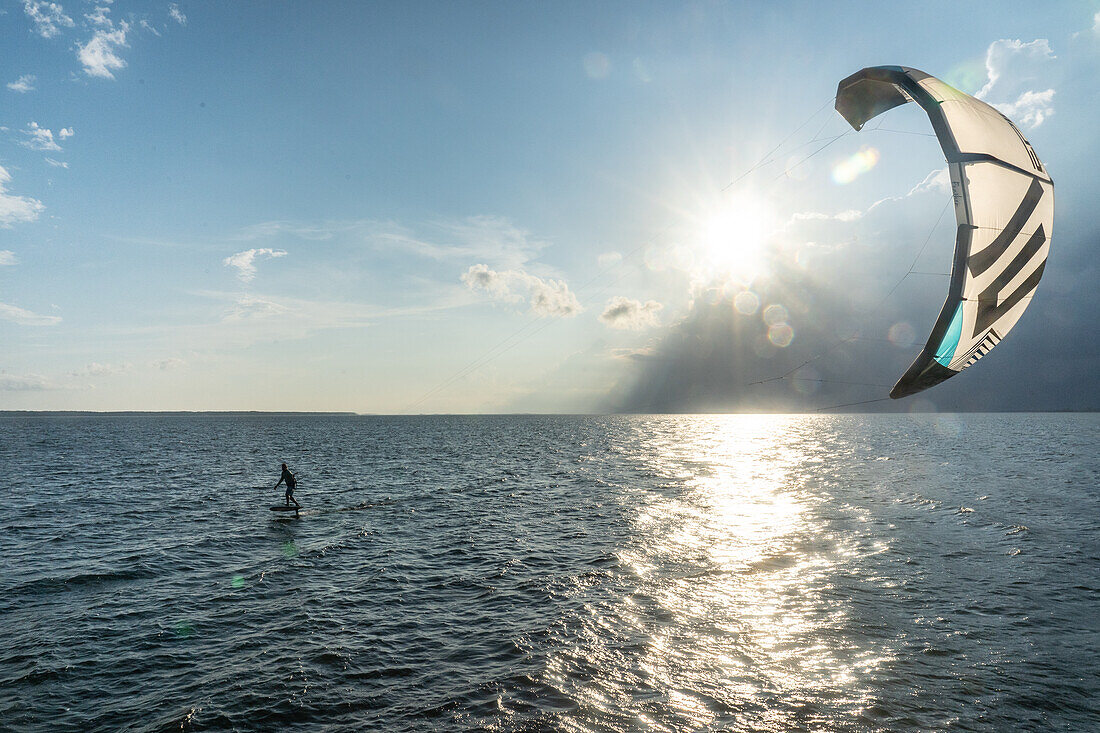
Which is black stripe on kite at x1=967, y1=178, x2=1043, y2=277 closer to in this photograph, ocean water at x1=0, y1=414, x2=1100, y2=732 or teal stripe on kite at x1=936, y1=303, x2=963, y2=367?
teal stripe on kite at x1=936, y1=303, x2=963, y2=367

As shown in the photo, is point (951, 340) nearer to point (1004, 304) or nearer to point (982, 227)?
point (1004, 304)

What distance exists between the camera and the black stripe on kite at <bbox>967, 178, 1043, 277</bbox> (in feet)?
39.0

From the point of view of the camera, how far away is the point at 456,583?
62.9ft

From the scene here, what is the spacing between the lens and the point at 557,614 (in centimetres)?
1612

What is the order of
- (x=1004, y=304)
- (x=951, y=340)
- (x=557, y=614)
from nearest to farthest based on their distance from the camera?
(x=951, y=340) < (x=1004, y=304) < (x=557, y=614)

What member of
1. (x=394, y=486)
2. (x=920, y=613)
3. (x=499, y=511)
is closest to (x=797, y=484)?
(x=499, y=511)

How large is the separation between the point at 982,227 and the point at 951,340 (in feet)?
8.60

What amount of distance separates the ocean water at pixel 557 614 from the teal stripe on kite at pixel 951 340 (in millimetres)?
7520

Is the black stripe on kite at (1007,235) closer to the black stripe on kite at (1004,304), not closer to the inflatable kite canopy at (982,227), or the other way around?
the inflatable kite canopy at (982,227)

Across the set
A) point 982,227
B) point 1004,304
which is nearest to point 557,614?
point 1004,304

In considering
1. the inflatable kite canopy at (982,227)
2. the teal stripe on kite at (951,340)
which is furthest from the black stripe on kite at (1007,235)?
the teal stripe on kite at (951,340)

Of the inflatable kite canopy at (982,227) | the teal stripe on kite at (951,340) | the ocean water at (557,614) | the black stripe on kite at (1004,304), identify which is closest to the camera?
the ocean water at (557,614)

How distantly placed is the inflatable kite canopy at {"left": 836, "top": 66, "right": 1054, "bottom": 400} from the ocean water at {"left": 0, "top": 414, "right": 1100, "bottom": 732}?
7.29 m

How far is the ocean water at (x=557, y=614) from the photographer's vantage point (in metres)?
11.2
